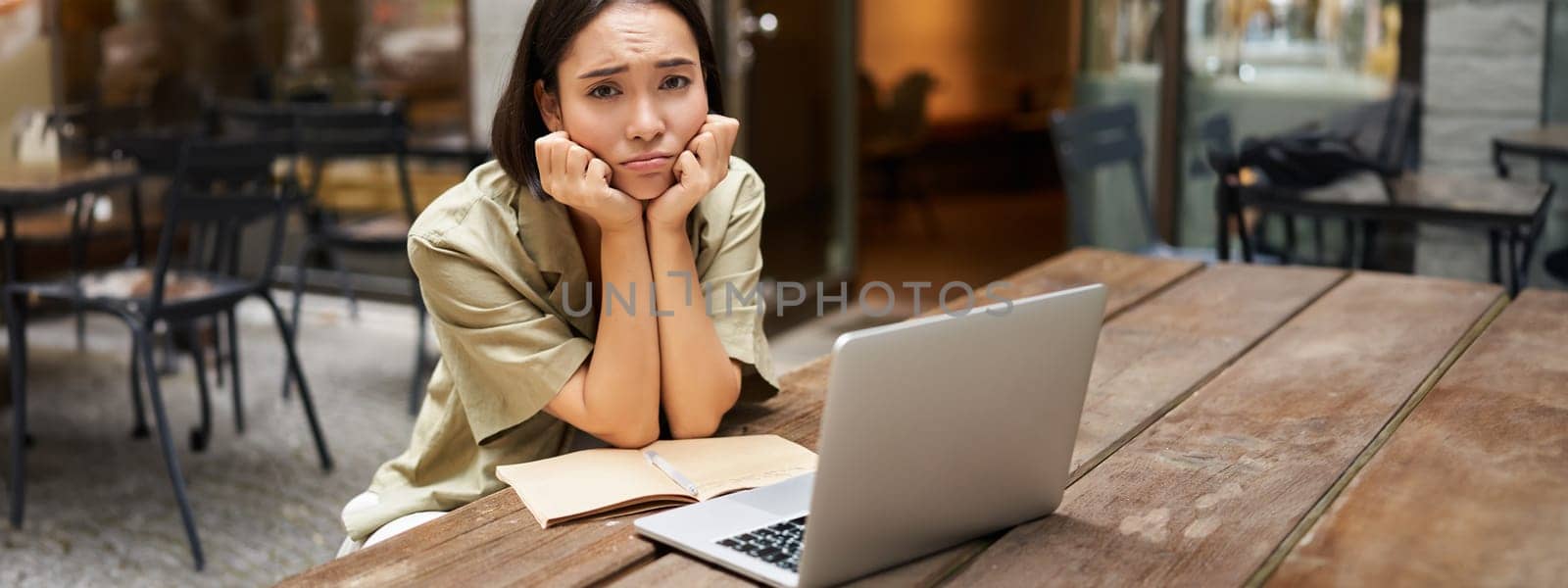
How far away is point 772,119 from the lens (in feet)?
16.9

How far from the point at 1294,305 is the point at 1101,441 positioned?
793mm

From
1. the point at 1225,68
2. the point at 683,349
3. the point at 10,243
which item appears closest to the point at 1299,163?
the point at 1225,68

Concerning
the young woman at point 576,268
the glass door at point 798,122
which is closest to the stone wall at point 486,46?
→ the glass door at point 798,122

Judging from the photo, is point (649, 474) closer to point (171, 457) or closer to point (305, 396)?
point (171, 457)

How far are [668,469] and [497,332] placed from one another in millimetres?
242

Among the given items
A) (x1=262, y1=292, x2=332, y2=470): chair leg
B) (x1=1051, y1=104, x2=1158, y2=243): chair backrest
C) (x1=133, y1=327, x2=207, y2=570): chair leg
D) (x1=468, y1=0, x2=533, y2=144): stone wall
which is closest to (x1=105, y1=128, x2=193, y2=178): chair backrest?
(x1=262, y1=292, x2=332, y2=470): chair leg

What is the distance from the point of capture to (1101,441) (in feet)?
4.86

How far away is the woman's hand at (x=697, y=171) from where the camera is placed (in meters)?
1.49

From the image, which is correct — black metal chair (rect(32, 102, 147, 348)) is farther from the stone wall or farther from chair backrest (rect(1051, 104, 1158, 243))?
chair backrest (rect(1051, 104, 1158, 243))

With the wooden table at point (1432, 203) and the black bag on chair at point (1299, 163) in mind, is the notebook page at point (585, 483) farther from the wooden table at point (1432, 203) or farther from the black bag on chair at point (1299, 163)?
the black bag on chair at point (1299, 163)

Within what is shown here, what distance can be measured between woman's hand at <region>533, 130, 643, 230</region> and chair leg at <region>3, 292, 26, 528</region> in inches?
92.2

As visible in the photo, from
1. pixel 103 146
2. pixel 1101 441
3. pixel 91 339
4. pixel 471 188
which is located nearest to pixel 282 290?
A: pixel 91 339

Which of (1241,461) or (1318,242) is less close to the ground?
(1241,461)

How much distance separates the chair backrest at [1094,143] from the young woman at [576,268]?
2.27 metres
